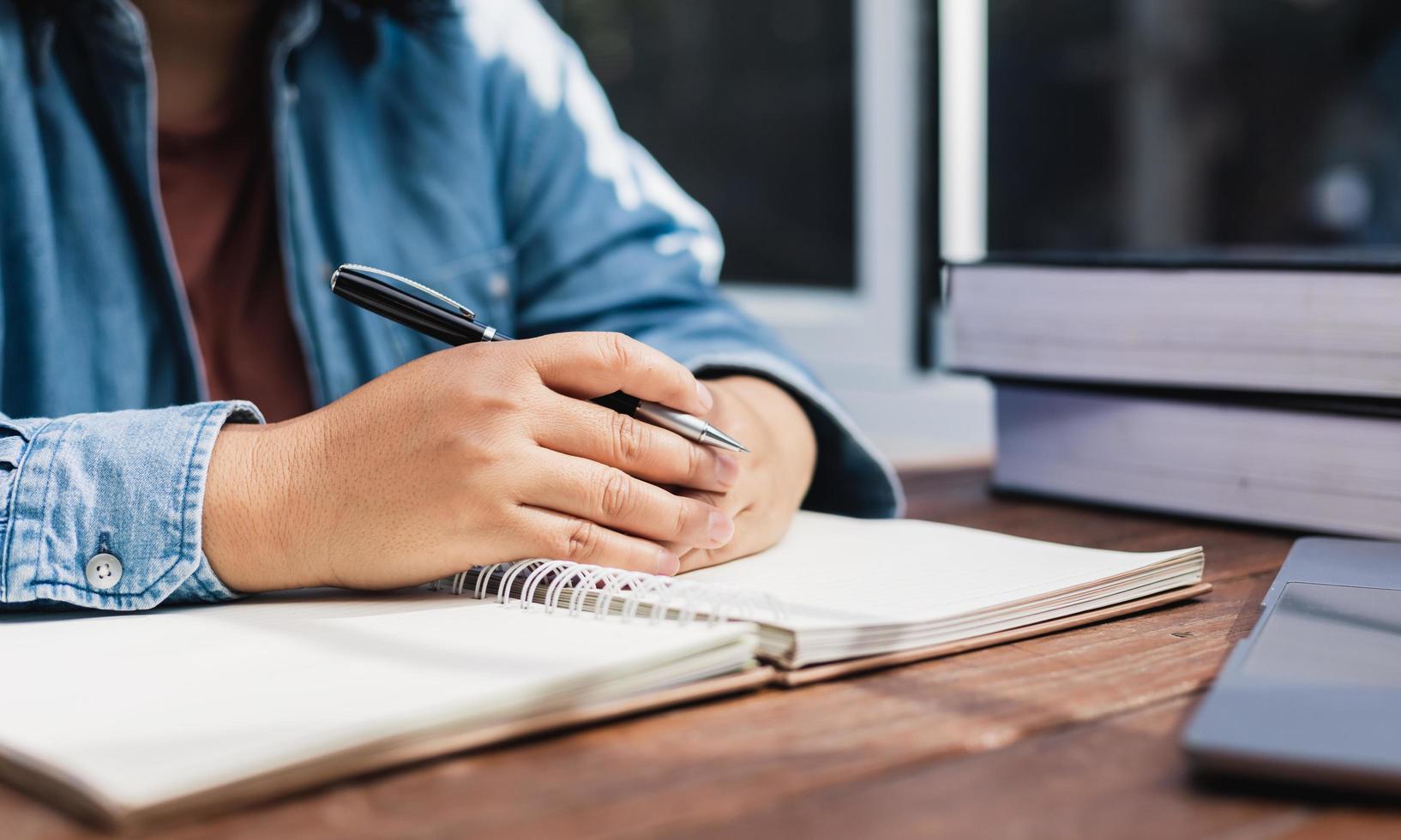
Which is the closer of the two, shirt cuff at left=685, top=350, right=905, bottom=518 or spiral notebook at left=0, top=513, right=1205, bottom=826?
spiral notebook at left=0, top=513, right=1205, bottom=826

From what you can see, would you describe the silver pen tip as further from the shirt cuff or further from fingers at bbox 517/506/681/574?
the shirt cuff

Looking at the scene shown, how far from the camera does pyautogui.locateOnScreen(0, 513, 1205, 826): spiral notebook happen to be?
40 cm

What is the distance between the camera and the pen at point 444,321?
25.6 inches

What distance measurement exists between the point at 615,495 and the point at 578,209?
1.82 feet

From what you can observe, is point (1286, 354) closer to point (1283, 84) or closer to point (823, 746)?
point (823, 746)

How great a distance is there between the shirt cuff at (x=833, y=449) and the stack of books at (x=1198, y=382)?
0.15 m

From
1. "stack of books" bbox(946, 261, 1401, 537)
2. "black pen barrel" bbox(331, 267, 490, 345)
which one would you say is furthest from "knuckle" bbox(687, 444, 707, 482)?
"stack of books" bbox(946, 261, 1401, 537)

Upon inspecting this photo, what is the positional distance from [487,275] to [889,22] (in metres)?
0.80

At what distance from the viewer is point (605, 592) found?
21.4 inches

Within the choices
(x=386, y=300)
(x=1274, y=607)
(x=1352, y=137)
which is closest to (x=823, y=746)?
(x=1274, y=607)

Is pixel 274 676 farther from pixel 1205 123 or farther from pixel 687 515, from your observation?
pixel 1205 123

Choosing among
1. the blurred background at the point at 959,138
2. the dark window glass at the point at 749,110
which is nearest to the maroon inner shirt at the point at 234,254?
the blurred background at the point at 959,138

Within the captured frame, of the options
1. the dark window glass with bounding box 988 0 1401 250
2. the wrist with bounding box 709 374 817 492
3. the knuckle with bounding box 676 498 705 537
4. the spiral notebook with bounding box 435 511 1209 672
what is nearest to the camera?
the spiral notebook with bounding box 435 511 1209 672

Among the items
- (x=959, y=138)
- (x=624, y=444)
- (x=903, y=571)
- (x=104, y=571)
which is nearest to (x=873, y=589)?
(x=903, y=571)
